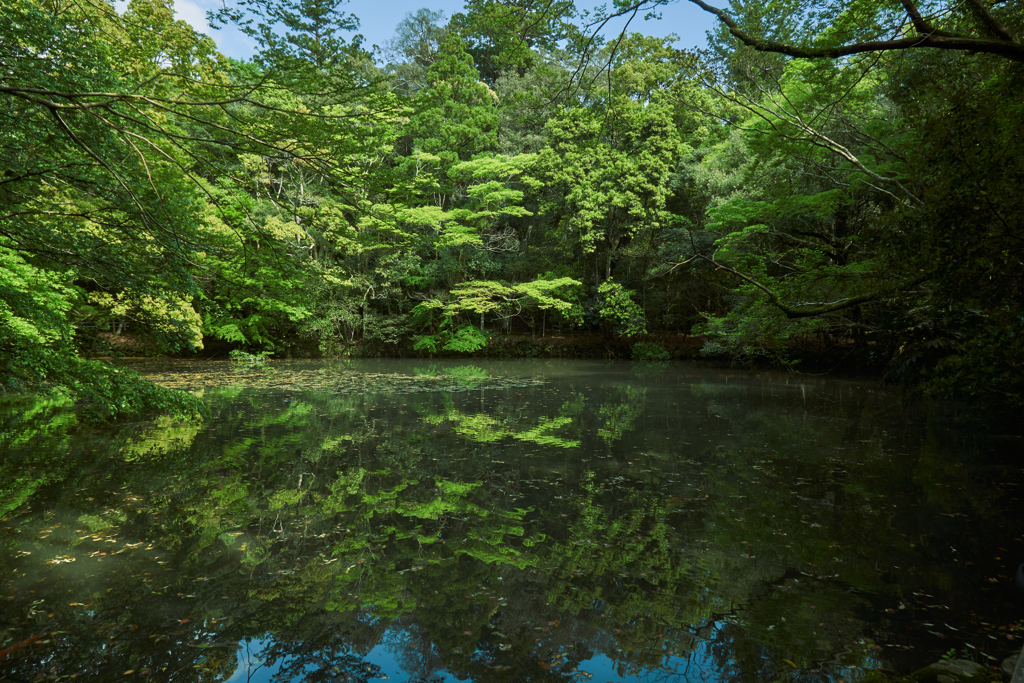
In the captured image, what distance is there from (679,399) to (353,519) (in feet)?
29.2

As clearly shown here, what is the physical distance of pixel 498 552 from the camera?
406cm

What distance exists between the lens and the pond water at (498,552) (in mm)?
2842

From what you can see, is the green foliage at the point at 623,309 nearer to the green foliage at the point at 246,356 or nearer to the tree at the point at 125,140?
the green foliage at the point at 246,356

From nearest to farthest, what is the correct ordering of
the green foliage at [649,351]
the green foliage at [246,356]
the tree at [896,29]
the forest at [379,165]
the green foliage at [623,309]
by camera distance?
1. the tree at [896,29]
2. the forest at [379,165]
3. the green foliage at [246,356]
4. the green foliage at [623,309]
5. the green foliage at [649,351]

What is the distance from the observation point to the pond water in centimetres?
284

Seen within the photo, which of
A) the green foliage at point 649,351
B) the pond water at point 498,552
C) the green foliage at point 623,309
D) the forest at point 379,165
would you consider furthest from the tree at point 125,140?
the green foliage at point 649,351

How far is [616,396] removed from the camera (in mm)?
12406

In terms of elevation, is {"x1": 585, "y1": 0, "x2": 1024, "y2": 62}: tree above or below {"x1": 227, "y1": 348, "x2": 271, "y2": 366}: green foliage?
above

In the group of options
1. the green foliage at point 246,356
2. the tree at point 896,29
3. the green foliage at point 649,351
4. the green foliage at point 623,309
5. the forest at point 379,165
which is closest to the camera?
the tree at point 896,29

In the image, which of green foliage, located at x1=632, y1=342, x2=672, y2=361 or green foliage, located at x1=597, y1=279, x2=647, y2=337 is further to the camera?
green foliage, located at x1=632, y1=342, x2=672, y2=361

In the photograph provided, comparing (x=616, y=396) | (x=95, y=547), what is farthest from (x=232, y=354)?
(x=95, y=547)

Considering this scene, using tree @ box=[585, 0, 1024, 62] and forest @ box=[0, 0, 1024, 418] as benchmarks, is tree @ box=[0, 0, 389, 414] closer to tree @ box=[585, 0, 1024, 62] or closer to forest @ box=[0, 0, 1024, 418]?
forest @ box=[0, 0, 1024, 418]

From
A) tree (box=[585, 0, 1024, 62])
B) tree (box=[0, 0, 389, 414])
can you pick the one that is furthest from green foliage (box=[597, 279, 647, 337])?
tree (box=[0, 0, 389, 414])

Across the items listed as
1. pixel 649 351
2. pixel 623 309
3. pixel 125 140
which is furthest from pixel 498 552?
pixel 649 351
